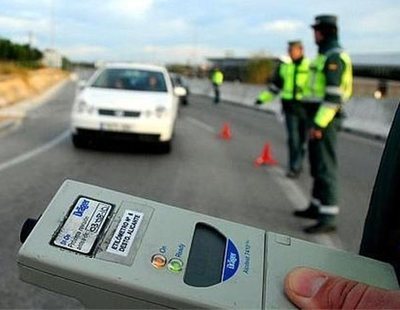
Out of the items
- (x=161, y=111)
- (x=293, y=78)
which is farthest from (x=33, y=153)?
(x=293, y=78)

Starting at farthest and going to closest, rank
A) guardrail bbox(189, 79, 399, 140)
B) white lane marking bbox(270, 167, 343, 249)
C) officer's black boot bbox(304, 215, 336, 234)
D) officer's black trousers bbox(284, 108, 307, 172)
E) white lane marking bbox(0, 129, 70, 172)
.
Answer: guardrail bbox(189, 79, 399, 140) → officer's black trousers bbox(284, 108, 307, 172) → white lane marking bbox(0, 129, 70, 172) → officer's black boot bbox(304, 215, 336, 234) → white lane marking bbox(270, 167, 343, 249)

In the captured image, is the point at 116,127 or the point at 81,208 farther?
the point at 116,127

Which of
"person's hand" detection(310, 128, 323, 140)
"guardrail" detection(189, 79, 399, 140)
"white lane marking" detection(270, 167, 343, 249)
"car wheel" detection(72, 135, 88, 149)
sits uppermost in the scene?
"person's hand" detection(310, 128, 323, 140)

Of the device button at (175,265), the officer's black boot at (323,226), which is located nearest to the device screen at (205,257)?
the device button at (175,265)

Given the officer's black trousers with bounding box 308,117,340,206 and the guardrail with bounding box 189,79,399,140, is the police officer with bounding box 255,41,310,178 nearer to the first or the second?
the officer's black trousers with bounding box 308,117,340,206

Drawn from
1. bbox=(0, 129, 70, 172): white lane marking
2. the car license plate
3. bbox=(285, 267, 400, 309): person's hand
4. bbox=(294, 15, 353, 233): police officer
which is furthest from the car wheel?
bbox=(285, 267, 400, 309): person's hand

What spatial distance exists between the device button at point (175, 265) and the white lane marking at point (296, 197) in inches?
154

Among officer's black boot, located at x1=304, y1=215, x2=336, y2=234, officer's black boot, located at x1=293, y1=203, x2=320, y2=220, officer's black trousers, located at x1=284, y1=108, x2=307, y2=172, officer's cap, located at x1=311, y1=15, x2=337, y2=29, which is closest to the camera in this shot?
officer's black boot, located at x1=304, y1=215, x2=336, y2=234

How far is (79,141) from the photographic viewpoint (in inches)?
436

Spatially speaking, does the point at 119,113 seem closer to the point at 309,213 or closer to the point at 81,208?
the point at 309,213


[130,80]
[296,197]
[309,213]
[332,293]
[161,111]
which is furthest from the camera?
[130,80]

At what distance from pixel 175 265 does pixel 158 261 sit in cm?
5

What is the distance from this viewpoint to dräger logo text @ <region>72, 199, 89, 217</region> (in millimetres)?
1803

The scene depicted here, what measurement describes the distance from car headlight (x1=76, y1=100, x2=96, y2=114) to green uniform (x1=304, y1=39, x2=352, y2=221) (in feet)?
17.7
